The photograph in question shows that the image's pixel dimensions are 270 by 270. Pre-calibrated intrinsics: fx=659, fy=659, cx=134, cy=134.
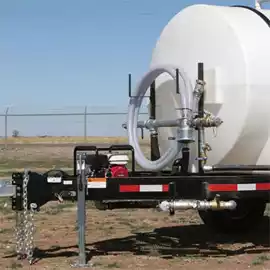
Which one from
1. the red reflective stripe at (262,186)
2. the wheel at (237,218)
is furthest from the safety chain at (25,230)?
the wheel at (237,218)

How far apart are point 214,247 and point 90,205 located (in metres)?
4.07

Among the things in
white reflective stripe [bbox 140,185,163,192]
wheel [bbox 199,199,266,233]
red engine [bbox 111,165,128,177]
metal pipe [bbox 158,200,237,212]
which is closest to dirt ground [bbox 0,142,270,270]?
wheel [bbox 199,199,266,233]

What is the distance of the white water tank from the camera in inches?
235

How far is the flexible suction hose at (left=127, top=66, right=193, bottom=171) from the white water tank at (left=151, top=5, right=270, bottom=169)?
0.62 ft

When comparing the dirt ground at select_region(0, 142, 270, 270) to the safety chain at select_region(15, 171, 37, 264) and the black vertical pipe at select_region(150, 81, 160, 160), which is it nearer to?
the safety chain at select_region(15, 171, 37, 264)

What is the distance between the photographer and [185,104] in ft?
19.5

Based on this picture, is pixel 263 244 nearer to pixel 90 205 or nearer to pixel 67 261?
pixel 67 261

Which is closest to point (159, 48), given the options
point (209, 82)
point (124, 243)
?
point (209, 82)

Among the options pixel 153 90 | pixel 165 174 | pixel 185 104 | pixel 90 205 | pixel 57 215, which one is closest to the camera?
pixel 185 104

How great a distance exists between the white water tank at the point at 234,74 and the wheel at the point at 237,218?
1573 millimetres

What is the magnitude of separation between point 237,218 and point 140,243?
49.4 inches

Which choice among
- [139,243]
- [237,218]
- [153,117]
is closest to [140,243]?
[139,243]

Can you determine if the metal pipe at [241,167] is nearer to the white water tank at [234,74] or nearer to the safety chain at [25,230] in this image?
the white water tank at [234,74]

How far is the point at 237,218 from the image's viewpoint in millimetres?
7766
